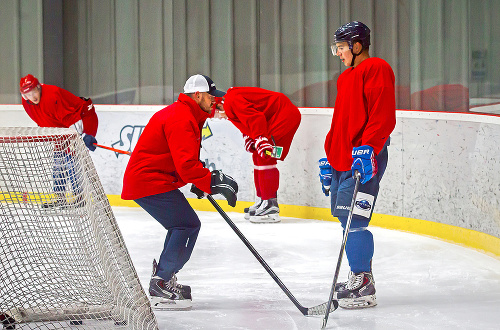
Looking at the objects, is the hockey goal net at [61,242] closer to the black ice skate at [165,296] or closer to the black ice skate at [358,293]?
the black ice skate at [165,296]

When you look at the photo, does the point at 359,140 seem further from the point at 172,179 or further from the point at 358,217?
the point at 172,179

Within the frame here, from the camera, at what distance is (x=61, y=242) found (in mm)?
2844

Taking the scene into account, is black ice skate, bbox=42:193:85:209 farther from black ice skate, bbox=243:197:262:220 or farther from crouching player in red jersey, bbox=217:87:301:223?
black ice skate, bbox=243:197:262:220

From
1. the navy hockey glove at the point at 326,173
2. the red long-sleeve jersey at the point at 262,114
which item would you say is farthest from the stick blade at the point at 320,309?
the red long-sleeve jersey at the point at 262,114

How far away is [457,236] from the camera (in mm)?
4504

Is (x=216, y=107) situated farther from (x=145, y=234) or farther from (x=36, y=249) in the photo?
(x=36, y=249)

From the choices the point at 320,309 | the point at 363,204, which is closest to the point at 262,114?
the point at 363,204

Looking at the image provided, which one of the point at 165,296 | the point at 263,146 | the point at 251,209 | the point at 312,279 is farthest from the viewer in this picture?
the point at 251,209

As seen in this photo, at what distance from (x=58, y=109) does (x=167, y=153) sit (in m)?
3.20

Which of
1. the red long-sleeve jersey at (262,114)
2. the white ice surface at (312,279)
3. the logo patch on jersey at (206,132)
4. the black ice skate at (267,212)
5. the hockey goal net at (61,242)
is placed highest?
the red long-sleeve jersey at (262,114)

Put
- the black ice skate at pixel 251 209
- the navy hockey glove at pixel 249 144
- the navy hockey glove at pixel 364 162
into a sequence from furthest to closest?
the black ice skate at pixel 251 209, the navy hockey glove at pixel 249 144, the navy hockey glove at pixel 364 162

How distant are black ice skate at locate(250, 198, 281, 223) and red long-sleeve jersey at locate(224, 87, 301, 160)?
0.38m

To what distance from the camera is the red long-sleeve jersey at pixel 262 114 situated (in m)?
5.34

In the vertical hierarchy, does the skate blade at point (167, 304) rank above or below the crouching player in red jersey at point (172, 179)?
below
